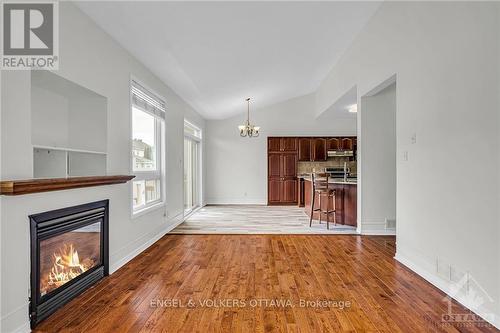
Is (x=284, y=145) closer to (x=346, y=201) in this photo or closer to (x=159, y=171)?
(x=346, y=201)

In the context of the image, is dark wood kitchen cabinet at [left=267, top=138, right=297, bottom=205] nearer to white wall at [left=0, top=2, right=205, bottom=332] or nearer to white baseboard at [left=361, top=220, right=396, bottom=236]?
white baseboard at [left=361, top=220, right=396, bottom=236]

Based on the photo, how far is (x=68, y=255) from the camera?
8.60 ft

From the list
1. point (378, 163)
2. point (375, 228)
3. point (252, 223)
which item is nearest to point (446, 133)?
point (378, 163)

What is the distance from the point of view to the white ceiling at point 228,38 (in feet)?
10.1

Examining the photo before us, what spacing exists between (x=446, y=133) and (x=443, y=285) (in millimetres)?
1427

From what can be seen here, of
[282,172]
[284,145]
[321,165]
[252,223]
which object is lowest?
[252,223]

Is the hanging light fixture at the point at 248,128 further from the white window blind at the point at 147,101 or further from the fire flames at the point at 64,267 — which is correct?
the fire flames at the point at 64,267

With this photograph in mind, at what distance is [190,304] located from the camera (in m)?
2.48

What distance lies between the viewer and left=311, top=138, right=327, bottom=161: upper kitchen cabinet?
9.10m

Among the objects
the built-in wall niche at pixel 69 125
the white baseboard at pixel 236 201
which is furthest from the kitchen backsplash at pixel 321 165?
the built-in wall niche at pixel 69 125

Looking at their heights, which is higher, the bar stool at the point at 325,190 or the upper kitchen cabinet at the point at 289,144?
the upper kitchen cabinet at the point at 289,144

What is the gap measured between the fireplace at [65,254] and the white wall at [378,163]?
3945 mm

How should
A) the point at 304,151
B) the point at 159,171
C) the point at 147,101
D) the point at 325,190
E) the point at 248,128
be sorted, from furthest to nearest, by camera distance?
1. the point at 304,151
2. the point at 248,128
3. the point at 325,190
4. the point at 159,171
5. the point at 147,101

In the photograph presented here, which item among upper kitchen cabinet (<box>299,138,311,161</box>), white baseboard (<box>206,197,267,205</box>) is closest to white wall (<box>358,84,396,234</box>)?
upper kitchen cabinet (<box>299,138,311,161</box>)
